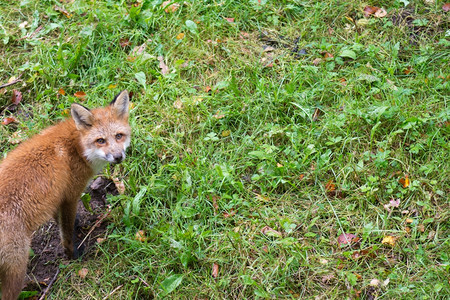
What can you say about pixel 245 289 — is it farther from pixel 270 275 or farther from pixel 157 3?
pixel 157 3

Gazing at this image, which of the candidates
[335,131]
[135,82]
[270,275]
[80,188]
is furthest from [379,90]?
[80,188]

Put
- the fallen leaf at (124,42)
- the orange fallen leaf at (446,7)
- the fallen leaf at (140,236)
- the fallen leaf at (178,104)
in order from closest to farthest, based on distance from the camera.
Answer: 1. the fallen leaf at (140,236)
2. the fallen leaf at (178,104)
3. the orange fallen leaf at (446,7)
4. the fallen leaf at (124,42)

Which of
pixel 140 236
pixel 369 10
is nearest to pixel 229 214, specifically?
pixel 140 236

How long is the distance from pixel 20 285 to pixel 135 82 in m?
3.05

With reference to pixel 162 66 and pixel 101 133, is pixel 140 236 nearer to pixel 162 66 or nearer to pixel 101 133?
Result: pixel 101 133

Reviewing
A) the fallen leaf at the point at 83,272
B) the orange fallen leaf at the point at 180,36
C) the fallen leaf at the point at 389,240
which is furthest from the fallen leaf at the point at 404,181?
the orange fallen leaf at the point at 180,36

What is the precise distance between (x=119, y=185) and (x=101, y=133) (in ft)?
2.62

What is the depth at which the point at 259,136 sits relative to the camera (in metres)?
5.44

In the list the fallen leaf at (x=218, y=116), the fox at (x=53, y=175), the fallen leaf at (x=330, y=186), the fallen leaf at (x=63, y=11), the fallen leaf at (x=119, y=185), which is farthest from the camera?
the fallen leaf at (x=63, y=11)

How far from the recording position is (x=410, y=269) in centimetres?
418

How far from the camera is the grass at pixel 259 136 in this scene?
4.35 meters

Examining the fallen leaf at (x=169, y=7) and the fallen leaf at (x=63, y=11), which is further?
the fallen leaf at (x=63, y=11)

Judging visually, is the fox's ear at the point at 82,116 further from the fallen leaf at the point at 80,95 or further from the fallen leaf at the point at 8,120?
the fallen leaf at the point at 8,120

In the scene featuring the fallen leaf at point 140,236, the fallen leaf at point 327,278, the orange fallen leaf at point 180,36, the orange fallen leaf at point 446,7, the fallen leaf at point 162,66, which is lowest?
the fallen leaf at point 140,236
